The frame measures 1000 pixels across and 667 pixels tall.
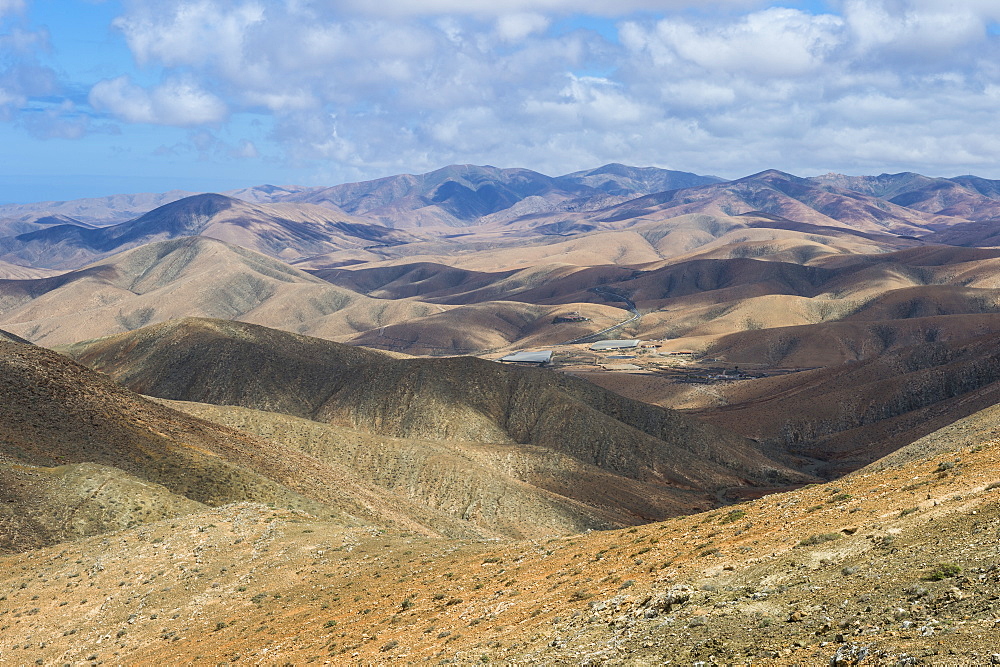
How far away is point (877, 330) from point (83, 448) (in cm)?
18490

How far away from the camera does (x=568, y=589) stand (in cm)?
2427

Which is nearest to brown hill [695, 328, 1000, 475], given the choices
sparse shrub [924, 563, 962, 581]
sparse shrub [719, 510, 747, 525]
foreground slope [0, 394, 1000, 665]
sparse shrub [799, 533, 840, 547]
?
sparse shrub [719, 510, 747, 525]

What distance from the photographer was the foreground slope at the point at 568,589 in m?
16.3

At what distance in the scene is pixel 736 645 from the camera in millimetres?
16250

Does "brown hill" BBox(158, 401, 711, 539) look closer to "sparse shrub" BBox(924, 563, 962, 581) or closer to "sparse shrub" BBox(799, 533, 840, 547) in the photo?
"sparse shrub" BBox(799, 533, 840, 547)

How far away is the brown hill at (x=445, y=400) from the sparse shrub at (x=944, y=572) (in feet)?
260

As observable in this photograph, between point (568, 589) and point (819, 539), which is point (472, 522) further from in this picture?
point (819, 539)

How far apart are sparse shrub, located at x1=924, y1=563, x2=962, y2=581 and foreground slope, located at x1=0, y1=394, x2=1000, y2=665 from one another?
0.05 meters

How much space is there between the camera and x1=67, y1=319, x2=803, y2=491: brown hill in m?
101

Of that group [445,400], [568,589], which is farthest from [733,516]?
[445,400]

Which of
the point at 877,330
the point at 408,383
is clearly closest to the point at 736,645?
the point at 408,383

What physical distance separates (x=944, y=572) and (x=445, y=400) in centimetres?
9374

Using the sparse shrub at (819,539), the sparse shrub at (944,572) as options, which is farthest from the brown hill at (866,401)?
the sparse shrub at (944,572)

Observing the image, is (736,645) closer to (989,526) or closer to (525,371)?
(989,526)
